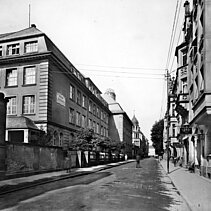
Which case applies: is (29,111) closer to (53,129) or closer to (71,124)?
(53,129)

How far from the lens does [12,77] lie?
1348 inches

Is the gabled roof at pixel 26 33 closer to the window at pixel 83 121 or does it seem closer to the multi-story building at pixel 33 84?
the multi-story building at pixel 33 84

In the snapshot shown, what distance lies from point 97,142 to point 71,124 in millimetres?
4303

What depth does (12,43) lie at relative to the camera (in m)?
34.4

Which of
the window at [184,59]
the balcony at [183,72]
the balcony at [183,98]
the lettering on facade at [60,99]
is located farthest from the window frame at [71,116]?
the window at [184,59]

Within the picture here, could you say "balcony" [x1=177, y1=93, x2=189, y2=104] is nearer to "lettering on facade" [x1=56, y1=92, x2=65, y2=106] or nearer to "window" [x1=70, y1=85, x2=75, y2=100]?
"lettering on facade" [x1=56, y1=92, x2=65, y2=106]

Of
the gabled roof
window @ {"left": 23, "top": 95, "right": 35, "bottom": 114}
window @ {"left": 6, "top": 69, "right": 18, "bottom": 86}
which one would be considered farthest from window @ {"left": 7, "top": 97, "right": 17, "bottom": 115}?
the gabled roof

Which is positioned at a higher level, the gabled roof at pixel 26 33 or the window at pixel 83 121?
the gabled roof at pixel 26 33

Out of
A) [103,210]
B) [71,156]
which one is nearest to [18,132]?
[71,156]

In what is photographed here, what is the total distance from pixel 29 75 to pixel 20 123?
6.35 meters

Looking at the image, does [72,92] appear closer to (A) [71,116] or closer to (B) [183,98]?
(A) [71,116]

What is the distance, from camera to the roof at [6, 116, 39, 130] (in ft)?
96.3

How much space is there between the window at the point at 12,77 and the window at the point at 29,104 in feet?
7.31

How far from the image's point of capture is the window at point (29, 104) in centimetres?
3294
